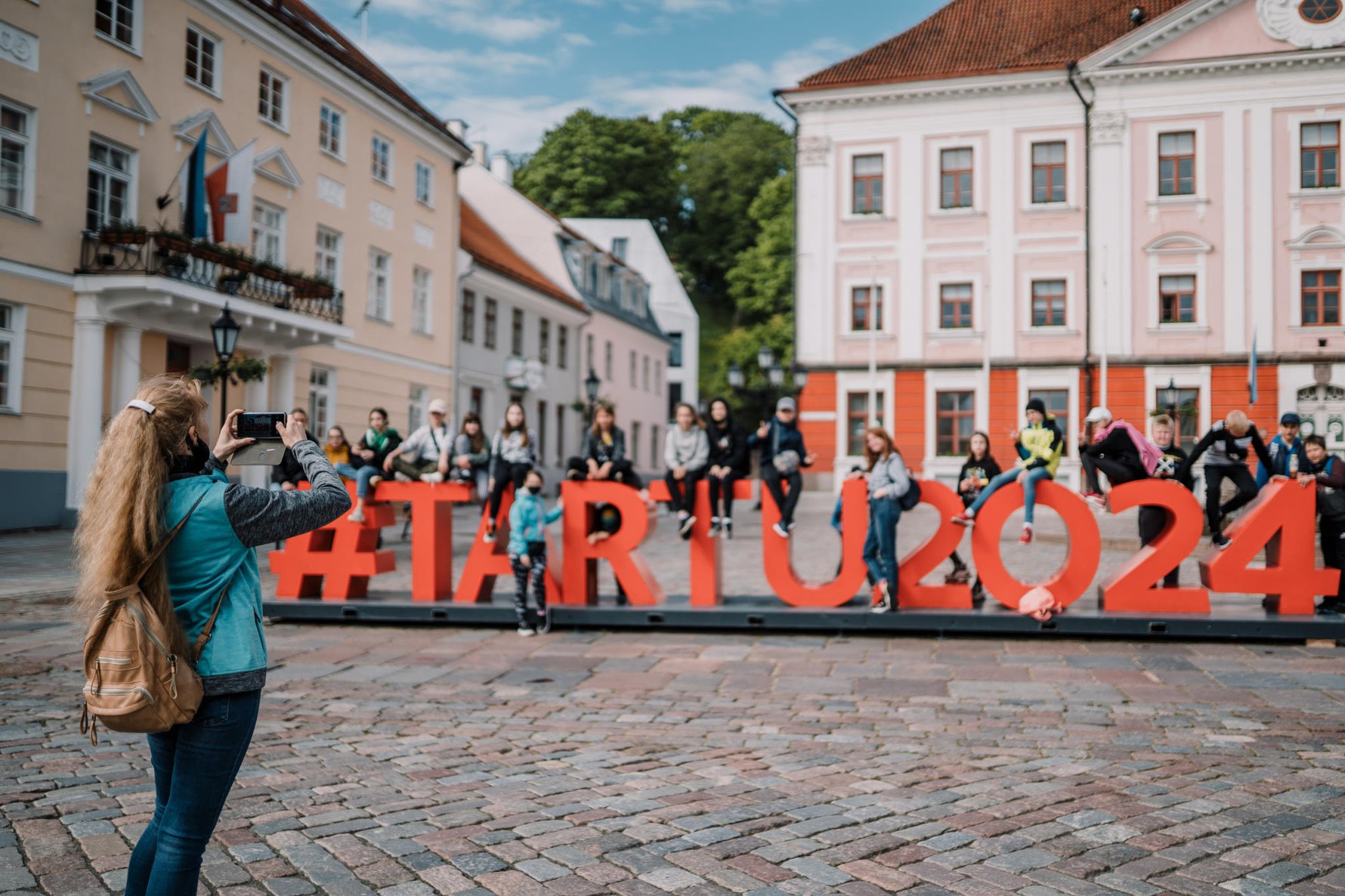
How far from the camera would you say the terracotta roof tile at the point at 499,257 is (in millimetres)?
36250

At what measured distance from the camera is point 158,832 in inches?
126

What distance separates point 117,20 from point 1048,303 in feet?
85.6

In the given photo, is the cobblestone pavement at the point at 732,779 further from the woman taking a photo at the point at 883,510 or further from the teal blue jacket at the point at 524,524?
the teal blue jacket at the point at 524,524

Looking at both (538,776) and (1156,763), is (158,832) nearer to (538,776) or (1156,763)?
(538,776)

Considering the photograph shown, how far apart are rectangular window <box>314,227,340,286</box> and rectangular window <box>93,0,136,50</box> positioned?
7107mm

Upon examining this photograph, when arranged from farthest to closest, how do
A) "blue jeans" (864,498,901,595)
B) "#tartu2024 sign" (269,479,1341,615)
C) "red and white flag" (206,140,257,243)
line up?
"red and white flag" (206,140,257,243)
"blue jeans" (864,498,901,595)
"#tartu2024 sign" (269,479,1341,615)

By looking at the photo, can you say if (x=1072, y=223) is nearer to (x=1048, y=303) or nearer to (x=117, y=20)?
(x=1048, y=303)

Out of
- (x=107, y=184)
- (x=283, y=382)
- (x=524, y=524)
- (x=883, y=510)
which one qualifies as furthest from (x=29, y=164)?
(x=883, y=510)

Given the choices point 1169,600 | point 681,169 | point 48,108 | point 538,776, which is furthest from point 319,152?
point 681,169

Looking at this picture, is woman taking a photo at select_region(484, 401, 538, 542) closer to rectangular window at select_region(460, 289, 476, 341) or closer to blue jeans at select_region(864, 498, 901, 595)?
blue jeans at select_region(864, 498, 901, 595)

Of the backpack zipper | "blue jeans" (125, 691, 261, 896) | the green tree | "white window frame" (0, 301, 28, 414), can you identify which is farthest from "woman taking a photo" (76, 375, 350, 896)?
the green tree

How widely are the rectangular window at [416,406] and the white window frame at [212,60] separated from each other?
33.8 ft

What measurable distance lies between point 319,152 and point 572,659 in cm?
2104

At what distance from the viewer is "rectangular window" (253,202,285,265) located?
990 inches
